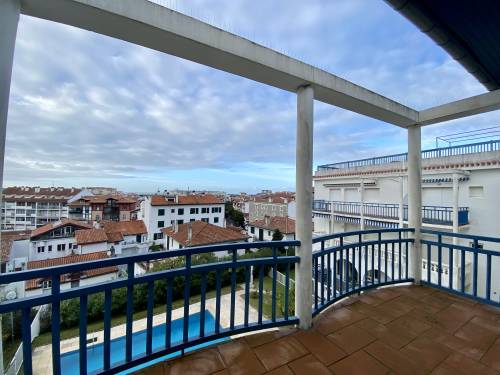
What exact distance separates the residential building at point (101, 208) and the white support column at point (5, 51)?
34709 mm

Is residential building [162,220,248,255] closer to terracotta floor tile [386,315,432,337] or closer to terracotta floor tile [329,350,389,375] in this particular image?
terracotta floor tile [386,315,432,337]

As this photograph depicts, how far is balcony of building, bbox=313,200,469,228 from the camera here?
8.15 metres

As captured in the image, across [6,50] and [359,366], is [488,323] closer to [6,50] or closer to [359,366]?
[359,366]

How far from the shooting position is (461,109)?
2.91 metres

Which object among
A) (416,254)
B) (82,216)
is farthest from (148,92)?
(82,216)

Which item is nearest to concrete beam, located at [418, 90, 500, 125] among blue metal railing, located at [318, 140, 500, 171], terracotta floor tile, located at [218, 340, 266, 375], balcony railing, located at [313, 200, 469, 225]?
terracotta floor tile, located at [218, 340, 266, 375]

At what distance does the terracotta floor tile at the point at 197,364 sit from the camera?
1679 mm

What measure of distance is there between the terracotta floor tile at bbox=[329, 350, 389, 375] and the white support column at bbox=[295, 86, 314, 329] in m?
0.51

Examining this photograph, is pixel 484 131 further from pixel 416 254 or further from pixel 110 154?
pixel 110 154

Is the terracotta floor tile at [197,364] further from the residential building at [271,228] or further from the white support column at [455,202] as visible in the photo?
the residential building at [271,228]

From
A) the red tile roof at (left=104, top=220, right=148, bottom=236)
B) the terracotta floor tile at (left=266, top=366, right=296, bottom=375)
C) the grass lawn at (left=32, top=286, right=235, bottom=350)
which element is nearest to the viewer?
the terracotta floor tile at (left=266, top=366, right=296, bottom=375)

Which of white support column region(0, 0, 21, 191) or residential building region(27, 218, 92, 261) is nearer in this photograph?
white support column region(0, 0, 21, 191)

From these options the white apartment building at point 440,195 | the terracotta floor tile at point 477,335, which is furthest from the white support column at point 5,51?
the white apartment building at point 440,195

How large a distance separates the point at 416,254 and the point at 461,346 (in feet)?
5.42
